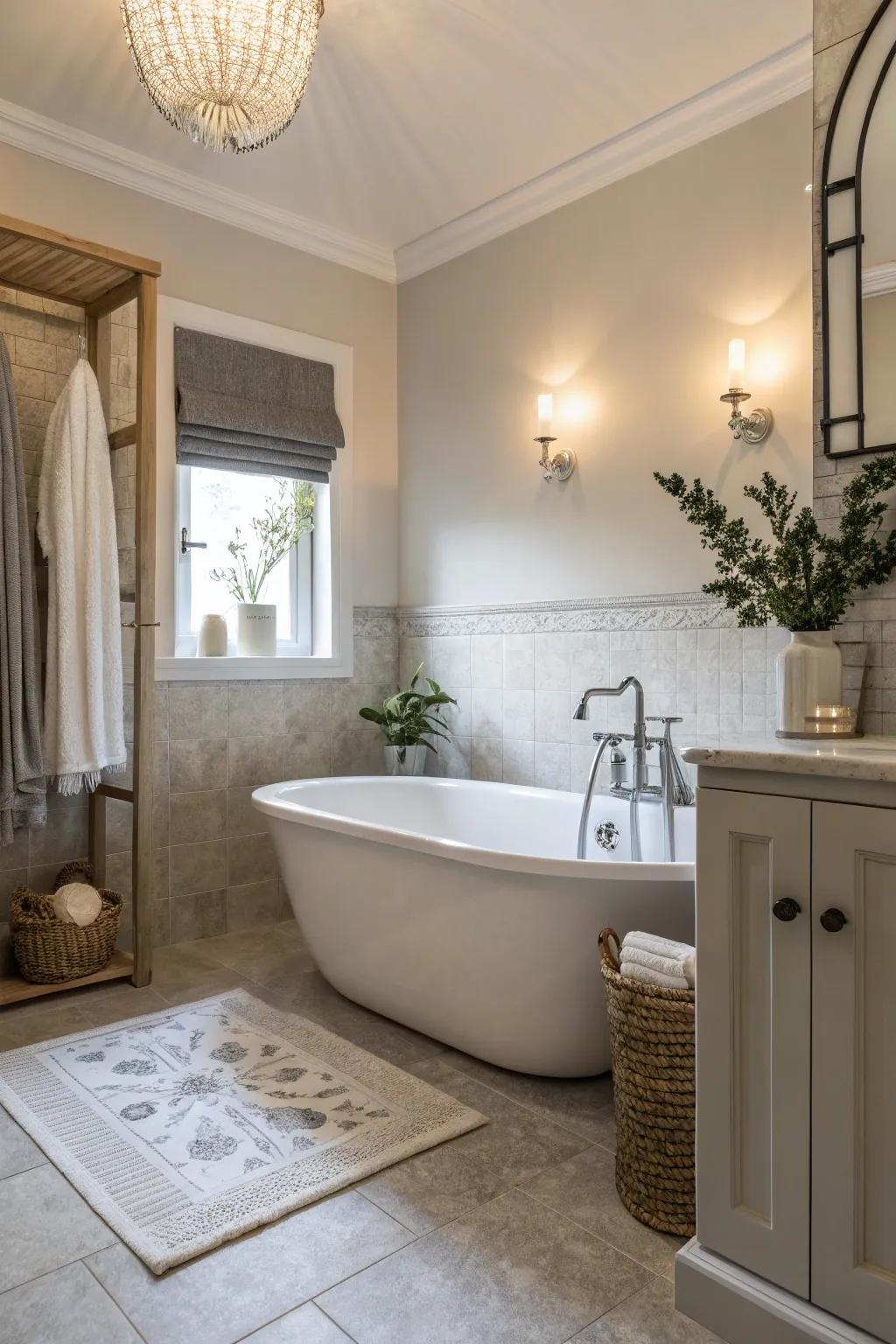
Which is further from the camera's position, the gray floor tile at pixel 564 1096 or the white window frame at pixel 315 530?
the white window frame at pixel 315 530

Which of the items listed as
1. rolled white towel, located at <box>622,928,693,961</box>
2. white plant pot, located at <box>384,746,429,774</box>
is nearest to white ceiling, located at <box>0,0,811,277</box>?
white plant pot, located at <box>384,746,429,774</box>

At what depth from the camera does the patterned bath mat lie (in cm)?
173

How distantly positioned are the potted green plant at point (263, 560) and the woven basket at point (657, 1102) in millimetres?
2106

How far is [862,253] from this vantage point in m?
1.73

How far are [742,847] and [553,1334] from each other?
31.5 inches

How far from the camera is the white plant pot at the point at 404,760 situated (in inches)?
138

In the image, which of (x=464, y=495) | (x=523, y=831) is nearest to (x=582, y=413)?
(x=464, y=495)

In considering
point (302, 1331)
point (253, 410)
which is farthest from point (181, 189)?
point (302, 1331)

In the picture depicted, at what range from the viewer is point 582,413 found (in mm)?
3186

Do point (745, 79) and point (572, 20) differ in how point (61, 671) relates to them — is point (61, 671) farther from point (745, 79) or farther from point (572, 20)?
point (745, 79)

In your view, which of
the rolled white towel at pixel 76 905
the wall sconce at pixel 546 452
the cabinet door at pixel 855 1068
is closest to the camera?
the cabinet door at pixel 855 1068

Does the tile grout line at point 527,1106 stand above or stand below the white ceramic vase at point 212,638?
below

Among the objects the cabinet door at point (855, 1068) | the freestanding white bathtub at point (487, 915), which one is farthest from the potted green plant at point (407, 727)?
the cabinet door at point (855, 1068)

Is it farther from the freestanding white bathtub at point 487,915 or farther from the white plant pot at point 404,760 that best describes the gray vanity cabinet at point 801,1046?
the white plant pot at point 404,760
